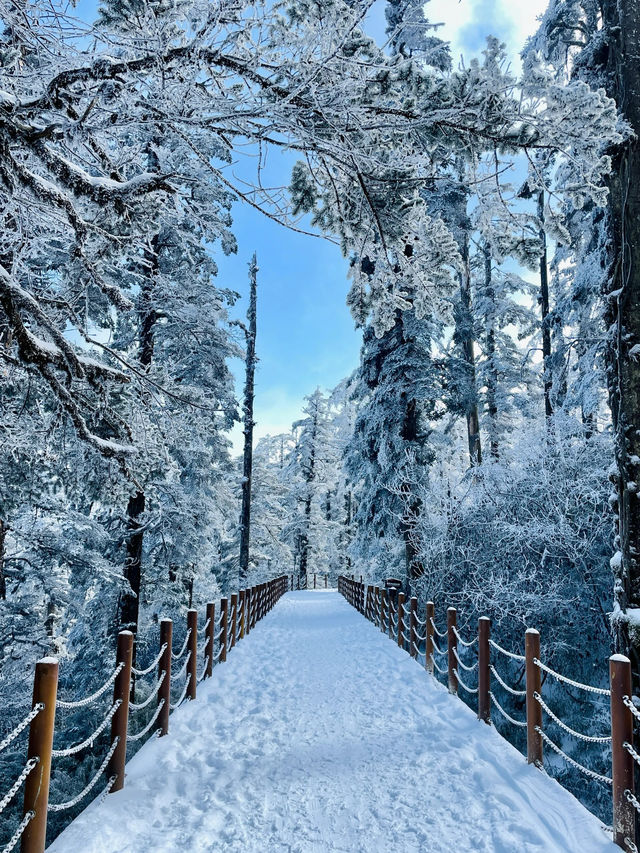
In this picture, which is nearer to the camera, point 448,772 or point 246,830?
point 246,830

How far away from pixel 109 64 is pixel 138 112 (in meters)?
0.39

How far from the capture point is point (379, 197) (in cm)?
518

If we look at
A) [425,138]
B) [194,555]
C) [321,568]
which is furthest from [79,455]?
[321,568]

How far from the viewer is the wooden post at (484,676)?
20.0 ft

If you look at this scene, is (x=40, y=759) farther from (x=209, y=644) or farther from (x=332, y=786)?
(x=209, y=644)

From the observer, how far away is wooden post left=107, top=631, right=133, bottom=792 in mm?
4344

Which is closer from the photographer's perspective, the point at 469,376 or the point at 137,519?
the point at 137,519

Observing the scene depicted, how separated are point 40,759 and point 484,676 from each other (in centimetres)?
488

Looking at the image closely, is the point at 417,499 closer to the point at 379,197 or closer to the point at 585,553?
the point at 585,553

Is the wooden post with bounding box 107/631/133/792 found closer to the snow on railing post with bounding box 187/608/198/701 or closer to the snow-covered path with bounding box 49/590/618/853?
the snow-covered path with bounding box 49/590/618/853

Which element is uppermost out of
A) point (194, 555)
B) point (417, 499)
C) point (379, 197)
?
point (379, 197)

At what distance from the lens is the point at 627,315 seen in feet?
14.2

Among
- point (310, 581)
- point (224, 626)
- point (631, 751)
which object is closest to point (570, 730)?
point (631, 751)

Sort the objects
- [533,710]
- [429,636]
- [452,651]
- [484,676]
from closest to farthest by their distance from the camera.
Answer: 1. [533,710]
2. [484,676]
3. [452,651]
4. [429,636]
